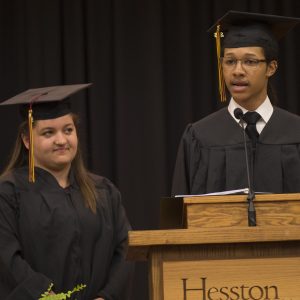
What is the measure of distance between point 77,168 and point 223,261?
1642mm

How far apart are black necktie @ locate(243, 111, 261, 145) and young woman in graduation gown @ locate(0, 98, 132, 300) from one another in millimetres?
803

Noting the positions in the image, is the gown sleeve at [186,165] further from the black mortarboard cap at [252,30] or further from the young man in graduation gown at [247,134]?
the black mortarboard cap at [252,30]

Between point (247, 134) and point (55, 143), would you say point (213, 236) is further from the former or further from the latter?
point (55, 143)

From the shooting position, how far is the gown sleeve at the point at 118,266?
4.08m

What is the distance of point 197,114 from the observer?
20.3 feet

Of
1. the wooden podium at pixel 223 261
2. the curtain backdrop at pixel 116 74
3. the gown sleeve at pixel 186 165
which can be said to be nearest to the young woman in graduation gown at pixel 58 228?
the gown sleeve at pixel 186 165

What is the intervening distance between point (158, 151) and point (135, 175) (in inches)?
9.0

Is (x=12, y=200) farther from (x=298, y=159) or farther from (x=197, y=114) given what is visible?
(x=197, y=114)

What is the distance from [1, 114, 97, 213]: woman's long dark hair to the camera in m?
4.23

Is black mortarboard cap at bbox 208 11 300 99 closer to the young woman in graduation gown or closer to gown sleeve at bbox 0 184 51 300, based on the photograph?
the young woman in graduation gown

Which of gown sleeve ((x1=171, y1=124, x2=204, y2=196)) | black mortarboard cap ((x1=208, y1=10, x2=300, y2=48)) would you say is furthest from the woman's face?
black mortarboard cap ((x1=208, y1=10, x2=300, y2=48))

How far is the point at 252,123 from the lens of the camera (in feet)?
12.7

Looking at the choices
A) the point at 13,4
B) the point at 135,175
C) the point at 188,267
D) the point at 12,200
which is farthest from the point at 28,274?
the point at 13,4

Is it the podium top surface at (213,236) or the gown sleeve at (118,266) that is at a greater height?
the podium top surface at (213,236)
